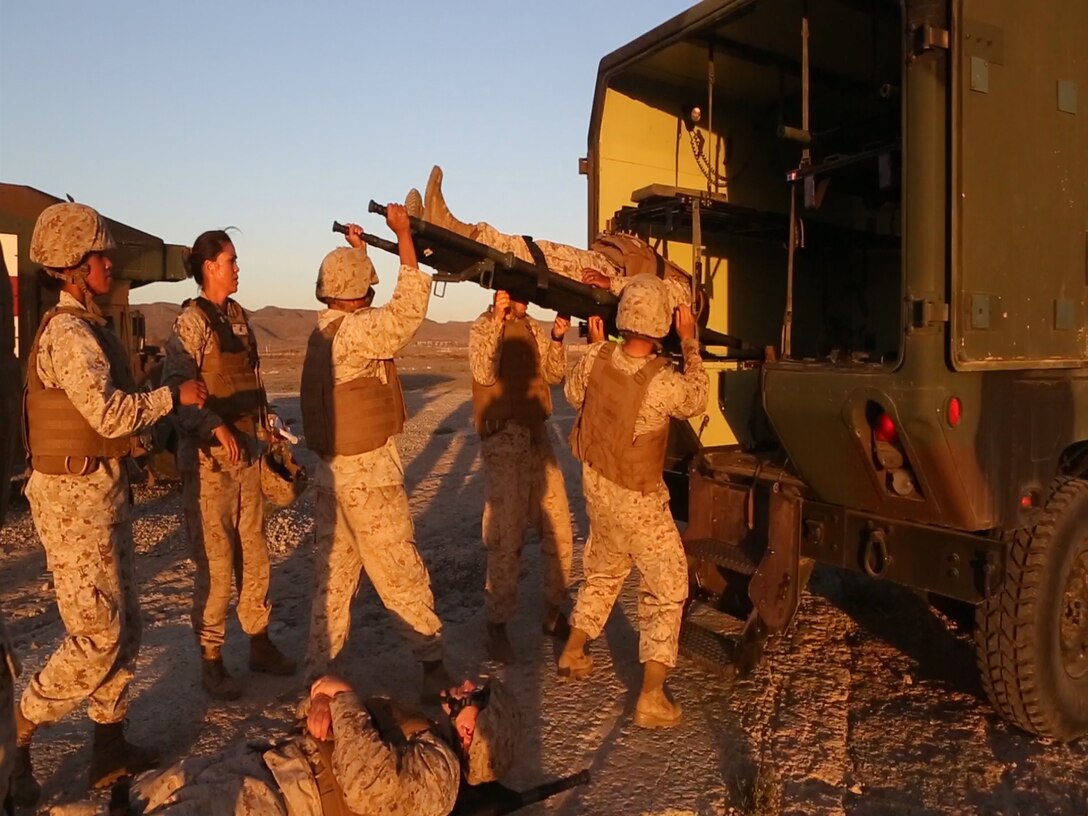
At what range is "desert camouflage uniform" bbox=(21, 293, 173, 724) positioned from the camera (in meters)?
2.94

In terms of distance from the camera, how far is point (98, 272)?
317 cm

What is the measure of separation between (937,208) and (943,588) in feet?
4.22

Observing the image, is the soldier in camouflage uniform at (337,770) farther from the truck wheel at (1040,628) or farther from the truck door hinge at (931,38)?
the truck door hinge at (931,38)

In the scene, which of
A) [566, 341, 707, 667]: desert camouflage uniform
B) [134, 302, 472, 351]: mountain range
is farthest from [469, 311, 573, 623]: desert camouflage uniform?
[134, 302, 472, 351]: mountain range

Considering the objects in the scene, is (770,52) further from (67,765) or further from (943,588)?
(67,765)

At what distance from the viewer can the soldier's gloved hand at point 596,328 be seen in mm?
3991

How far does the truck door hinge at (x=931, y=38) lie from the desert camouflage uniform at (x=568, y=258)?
1245 millimetres

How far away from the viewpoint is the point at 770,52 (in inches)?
185

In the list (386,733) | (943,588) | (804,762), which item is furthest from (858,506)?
(386,733)

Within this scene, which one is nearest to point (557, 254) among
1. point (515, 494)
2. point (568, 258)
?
point (568, 258)

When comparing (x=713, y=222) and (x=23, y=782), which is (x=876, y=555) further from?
(x=23, y=782)

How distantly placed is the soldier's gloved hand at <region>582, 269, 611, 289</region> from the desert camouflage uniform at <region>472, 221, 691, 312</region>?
0.05 ft

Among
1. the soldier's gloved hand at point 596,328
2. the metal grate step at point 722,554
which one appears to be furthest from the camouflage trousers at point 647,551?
the soldier's gloved hand at point 596,328

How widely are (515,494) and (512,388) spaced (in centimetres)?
51
